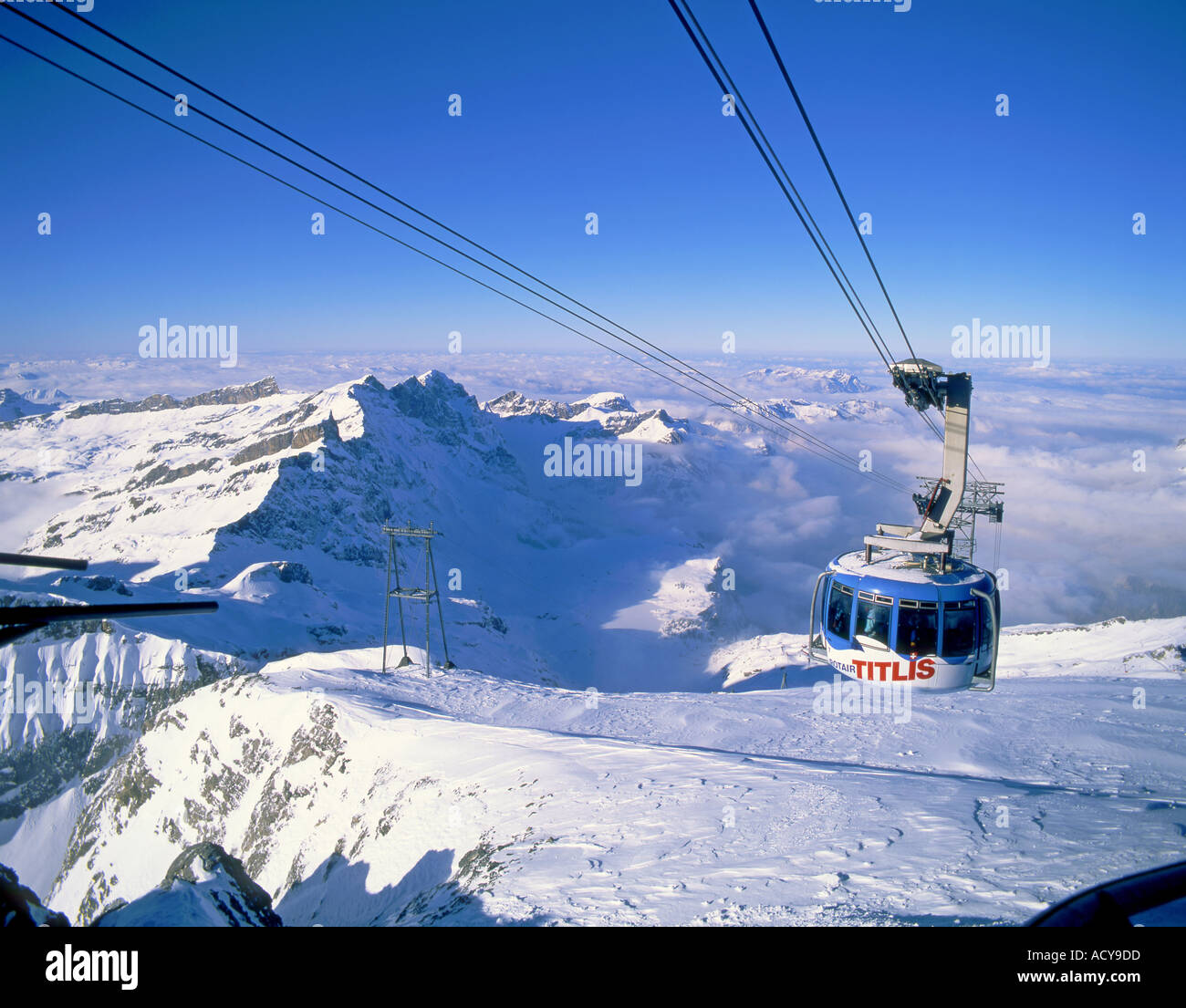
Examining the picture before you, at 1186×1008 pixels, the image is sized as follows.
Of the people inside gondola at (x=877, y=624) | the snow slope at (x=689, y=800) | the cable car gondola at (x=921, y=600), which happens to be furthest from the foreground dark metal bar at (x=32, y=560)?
the people inside gondola at (x=877, y=624)

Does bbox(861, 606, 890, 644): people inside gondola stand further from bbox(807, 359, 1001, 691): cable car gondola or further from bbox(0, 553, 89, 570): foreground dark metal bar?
bbox(0, 553, 89, 570): foreground dark metal bar

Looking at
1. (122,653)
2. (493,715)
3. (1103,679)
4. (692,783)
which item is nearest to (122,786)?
(122,653)

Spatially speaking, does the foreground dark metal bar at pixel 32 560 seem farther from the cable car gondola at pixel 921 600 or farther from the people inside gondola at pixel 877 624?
the people inside gondola at pixel 877 624

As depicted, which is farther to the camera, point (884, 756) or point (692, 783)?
point (884, 756)

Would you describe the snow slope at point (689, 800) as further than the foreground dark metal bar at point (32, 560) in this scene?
Yes

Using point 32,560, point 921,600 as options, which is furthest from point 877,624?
point 32,560

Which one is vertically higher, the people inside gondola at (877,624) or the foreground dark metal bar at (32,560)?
the foreground dark metal bar at (32,560)

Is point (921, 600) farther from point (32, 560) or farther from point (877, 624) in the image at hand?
point (32, 560)
